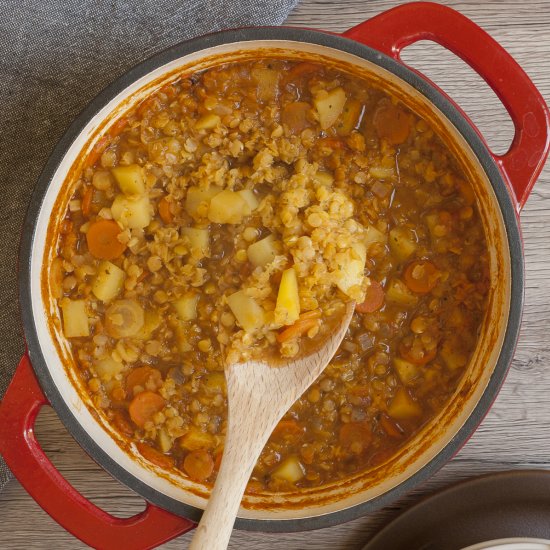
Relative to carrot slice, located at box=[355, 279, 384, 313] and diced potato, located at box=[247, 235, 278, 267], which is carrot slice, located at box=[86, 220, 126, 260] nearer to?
diced potato, located at box=[247, 235, 278, 267]

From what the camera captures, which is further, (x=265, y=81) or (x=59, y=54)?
(x=59, y=54)

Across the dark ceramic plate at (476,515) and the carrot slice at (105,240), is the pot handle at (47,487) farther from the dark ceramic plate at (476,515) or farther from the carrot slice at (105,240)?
the dark ceramic plate at (476,515)

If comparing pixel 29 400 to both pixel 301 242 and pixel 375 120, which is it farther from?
pixel 375 120

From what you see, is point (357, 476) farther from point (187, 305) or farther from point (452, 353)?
point (187, 305)

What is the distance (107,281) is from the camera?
2.87 metres

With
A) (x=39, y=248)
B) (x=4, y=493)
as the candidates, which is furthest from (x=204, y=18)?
(x=4, y=493)

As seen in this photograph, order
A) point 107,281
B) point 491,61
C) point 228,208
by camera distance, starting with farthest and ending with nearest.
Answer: point 107,281
point 228,208
point 491,61

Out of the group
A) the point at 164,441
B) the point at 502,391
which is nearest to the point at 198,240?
the point at 164,441

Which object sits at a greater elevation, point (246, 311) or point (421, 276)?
point (421, 276)

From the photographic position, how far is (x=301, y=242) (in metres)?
2.59

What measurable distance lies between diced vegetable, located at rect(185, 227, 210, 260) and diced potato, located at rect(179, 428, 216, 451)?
701mm

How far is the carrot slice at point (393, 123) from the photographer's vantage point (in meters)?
2.81

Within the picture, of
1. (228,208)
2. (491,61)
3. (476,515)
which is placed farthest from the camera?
(476,515)

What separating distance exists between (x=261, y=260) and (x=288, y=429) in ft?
2.35
